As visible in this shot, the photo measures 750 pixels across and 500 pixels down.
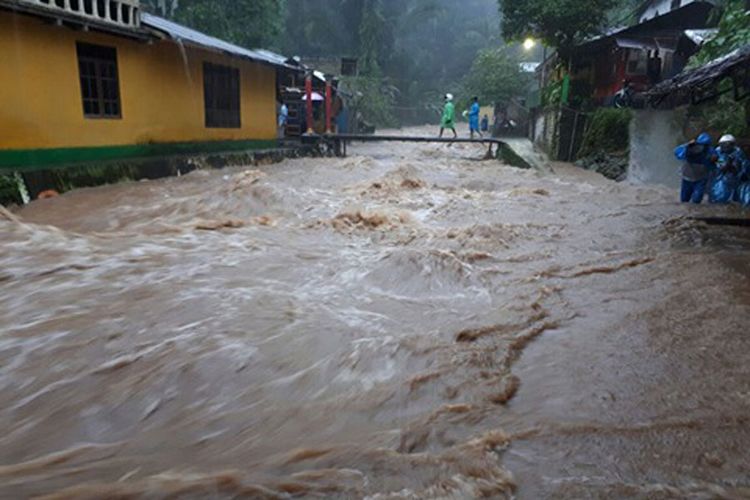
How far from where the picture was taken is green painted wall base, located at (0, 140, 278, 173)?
350 inches

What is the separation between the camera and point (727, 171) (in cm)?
952

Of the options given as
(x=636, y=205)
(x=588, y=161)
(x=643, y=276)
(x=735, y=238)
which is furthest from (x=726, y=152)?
(x=588, y=161)

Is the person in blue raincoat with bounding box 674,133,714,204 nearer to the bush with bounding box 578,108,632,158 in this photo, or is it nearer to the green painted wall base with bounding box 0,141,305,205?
the bush with bounding box 578,108,632,158

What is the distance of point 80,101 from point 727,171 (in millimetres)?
12236

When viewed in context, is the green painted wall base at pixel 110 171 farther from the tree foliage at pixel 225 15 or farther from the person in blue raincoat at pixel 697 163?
the person in blue raincoat at pixel 697 163

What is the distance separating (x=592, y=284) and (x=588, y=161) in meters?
12.6

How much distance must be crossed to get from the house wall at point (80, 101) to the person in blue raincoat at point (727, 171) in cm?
1157

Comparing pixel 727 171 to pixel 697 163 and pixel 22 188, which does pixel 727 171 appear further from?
pixel 22 188

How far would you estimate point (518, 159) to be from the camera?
1712 centimetres

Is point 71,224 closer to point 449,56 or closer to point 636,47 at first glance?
point 636,47

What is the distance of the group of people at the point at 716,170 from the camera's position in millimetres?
9344

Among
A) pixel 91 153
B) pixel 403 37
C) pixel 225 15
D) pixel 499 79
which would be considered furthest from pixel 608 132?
pixel 403 37

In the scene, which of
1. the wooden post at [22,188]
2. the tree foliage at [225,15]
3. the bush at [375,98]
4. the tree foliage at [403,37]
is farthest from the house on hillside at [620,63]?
the tree foliage at [403,37]

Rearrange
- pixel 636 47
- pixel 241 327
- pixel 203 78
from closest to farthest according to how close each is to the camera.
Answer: pixel 241 327, pixel 203 78, pixel 636 47
